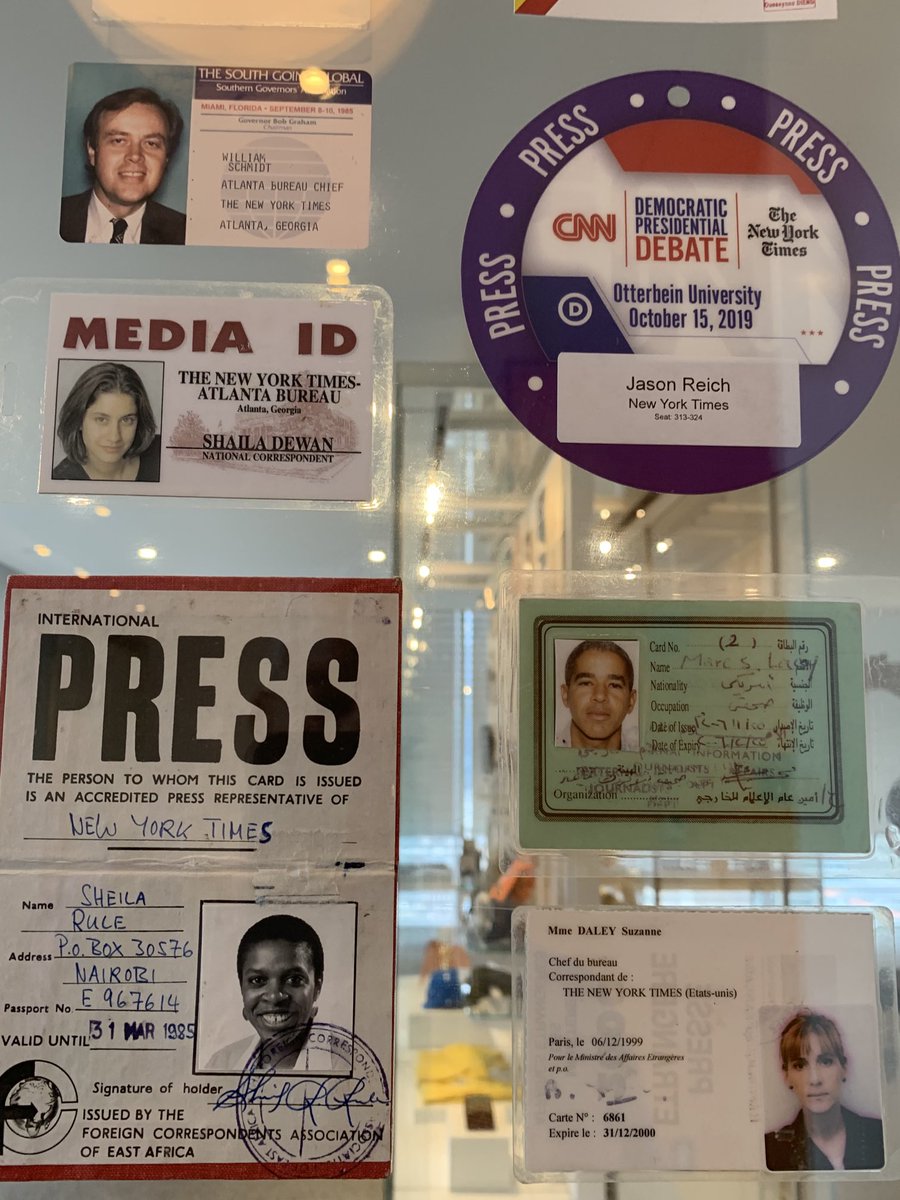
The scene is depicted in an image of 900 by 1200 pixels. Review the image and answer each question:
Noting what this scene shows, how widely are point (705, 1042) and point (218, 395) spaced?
1.56ft

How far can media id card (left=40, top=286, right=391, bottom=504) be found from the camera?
58cm

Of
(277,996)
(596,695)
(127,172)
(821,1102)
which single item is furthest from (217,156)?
(821,1102)

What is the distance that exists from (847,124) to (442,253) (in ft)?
0.91

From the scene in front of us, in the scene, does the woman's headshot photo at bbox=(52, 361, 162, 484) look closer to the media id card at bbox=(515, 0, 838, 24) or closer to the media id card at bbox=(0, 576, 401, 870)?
the media id card at bbox=(0, 576, 401, 870)

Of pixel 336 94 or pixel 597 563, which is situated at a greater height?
pixel 336 94

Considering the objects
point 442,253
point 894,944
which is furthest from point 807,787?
point 442,253

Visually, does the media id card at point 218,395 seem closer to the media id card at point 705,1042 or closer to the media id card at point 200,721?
the media id card at point 200,721

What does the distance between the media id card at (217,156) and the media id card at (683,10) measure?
133 millimetres

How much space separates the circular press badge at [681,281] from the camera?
23.2 inches

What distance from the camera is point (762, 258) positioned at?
607 millimetres

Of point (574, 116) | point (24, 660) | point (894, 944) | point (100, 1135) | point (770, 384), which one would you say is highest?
point (574, 116)

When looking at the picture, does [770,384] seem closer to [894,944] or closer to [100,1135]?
[894,944]

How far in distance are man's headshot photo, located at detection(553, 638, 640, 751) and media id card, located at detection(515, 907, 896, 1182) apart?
99 millimetres
